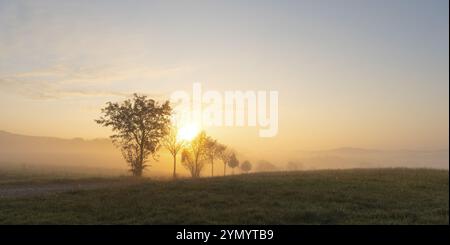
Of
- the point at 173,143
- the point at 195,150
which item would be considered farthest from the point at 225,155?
the point at 173,143

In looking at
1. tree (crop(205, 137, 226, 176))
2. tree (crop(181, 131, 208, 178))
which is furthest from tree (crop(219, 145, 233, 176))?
tree (crop(181, 131, 208, 178))

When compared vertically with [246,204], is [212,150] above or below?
above

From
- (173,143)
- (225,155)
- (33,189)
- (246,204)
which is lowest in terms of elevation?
(246,204)

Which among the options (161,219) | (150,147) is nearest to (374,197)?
(161,219)

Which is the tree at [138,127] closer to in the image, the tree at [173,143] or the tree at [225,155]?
the tree at [173,143]

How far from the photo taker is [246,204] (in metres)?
29.2

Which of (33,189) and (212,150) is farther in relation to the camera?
(212,150)

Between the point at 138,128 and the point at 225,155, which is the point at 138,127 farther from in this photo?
the point at 225,155

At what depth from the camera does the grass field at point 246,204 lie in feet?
80.0

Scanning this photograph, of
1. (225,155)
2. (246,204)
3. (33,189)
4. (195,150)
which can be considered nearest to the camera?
(246,204)

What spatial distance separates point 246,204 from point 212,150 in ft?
301

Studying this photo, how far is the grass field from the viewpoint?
24.4 metres
